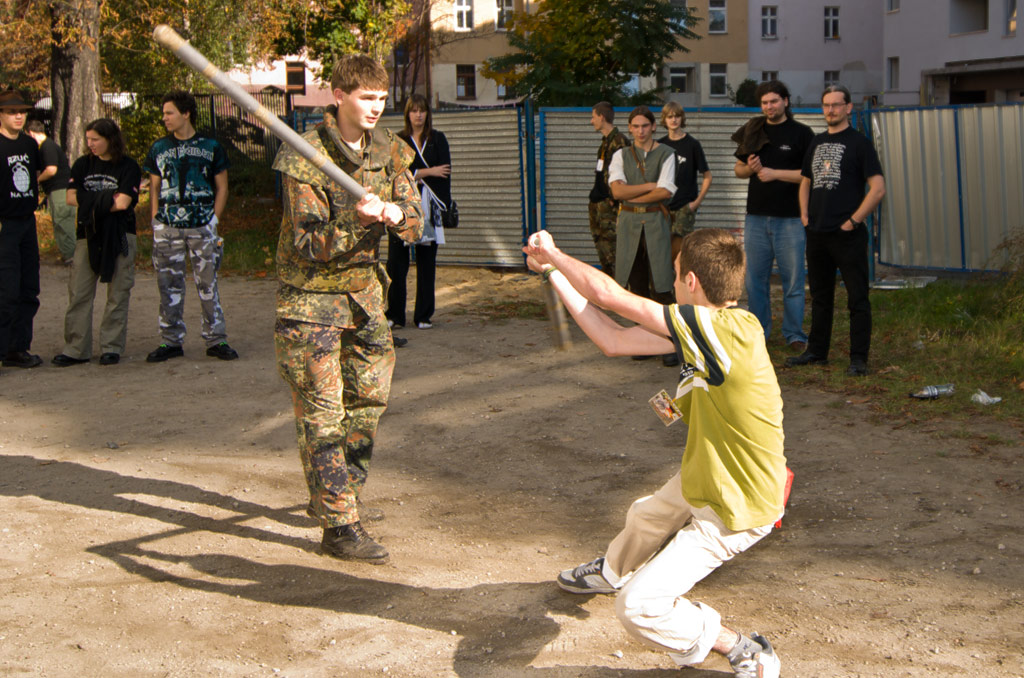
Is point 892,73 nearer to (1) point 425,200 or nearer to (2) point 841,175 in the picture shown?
(1) point 425,200

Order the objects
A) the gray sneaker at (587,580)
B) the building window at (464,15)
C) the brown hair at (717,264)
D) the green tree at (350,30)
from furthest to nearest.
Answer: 1. the building window at (464,15)
2. the green tree at (350,30)
3. the gray sneaker at (587,580)
4. the brown hair at (717,264)

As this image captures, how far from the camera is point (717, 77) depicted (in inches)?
1969

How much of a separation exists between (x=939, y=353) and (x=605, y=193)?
122 inches

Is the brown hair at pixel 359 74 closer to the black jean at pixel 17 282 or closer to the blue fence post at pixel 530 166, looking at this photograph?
the black jean at pixel 17 282

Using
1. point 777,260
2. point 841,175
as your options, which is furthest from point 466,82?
point 841,175

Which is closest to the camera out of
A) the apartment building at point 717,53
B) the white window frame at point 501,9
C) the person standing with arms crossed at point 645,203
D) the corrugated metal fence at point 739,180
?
the person standing with arms crossed at point 645,203

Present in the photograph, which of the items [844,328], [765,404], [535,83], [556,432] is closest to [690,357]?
[765,404]

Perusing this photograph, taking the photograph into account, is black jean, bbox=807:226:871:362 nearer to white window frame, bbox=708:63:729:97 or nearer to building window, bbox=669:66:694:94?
white window frame, bbox=708:63:729:97

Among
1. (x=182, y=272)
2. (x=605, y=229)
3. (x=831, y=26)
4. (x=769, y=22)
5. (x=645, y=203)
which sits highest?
(x=769, y=22)

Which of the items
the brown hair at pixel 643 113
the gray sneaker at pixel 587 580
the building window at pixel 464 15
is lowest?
the gray sneaker at pixel 587 580

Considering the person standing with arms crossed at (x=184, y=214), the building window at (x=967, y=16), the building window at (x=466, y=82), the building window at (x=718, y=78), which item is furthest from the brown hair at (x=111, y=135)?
the building window at (x=718, y=78)

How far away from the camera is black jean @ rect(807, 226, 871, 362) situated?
307 inches

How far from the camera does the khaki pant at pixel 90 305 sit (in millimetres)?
8789

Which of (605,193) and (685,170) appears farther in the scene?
(605,193)
